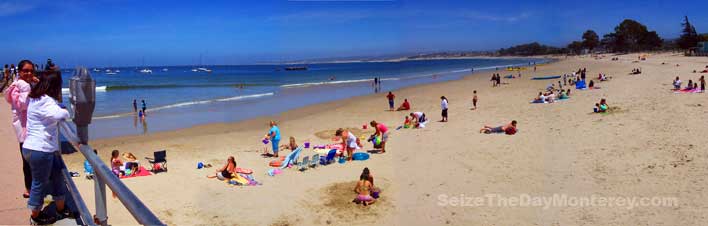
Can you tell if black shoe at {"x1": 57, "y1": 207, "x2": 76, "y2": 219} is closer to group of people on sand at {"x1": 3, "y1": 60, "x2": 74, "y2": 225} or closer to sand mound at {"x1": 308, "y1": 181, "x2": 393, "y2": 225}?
group of people on sand at {"x1": 3, "y1": 60, "x2": 74, "y2": 225}

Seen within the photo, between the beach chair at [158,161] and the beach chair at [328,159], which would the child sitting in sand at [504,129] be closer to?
the beach chair at [328,159]

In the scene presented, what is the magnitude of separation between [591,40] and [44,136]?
146 m

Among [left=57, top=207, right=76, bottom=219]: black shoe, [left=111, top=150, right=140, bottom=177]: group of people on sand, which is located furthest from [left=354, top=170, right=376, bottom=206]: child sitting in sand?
[left=57, top=207, right=76, bottom=219]: black shoe

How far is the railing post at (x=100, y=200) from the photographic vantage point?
224cm

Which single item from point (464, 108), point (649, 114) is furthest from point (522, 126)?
point (464, 108)

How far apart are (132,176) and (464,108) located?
14.2 meters

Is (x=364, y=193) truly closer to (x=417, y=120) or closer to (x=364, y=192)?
(x=364, y=192)

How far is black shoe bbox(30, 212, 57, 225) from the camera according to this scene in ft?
11.0

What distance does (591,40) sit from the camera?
431 feet

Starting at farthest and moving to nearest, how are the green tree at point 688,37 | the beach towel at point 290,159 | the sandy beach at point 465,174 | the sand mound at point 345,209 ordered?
the green tree at point 688,37
the beach towel at point 290,159
the sand mound at point 345,209
the sandy beach at point 465,174

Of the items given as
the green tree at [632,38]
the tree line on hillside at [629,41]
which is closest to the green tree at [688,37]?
the tree line on hillside at [629,41]

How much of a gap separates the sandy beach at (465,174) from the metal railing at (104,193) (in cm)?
182

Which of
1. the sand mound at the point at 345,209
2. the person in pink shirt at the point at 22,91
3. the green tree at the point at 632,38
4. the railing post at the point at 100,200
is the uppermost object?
the green tree at the point at 632,38

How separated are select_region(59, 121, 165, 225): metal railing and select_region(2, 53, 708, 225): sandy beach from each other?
1.82 m
